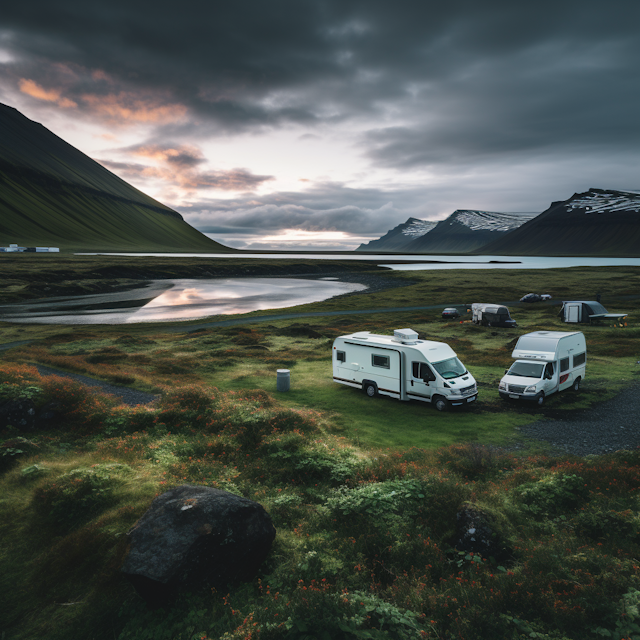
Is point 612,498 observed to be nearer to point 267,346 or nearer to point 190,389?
point 190,389

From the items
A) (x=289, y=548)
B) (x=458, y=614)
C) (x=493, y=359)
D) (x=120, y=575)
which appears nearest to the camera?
(x=458, y=614)

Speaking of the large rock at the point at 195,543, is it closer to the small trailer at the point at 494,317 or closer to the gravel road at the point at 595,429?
the gravel road at the point at 595,429

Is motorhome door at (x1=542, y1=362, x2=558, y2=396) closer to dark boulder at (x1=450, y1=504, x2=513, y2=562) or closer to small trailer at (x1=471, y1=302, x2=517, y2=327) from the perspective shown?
dark boulder at (x1=450, y1=504, x2=513, y2=562)

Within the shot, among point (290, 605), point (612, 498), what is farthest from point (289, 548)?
point (612, 498)

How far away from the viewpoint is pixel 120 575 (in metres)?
8.91

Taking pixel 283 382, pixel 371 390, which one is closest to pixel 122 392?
pixel 283 382

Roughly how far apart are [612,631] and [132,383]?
80.0ft

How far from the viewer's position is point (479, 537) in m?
9.70

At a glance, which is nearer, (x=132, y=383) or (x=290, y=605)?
(x=290, y=605)

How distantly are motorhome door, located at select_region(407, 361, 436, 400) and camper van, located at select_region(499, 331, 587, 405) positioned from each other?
175 inches

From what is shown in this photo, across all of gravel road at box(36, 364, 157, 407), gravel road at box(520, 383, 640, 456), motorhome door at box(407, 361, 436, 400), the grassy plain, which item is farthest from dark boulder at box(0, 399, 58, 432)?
gravel road at box(520, 383, 640, 456)

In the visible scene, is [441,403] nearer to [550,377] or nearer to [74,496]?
[550,377]

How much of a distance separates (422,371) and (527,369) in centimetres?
632

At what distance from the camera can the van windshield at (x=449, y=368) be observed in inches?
841
